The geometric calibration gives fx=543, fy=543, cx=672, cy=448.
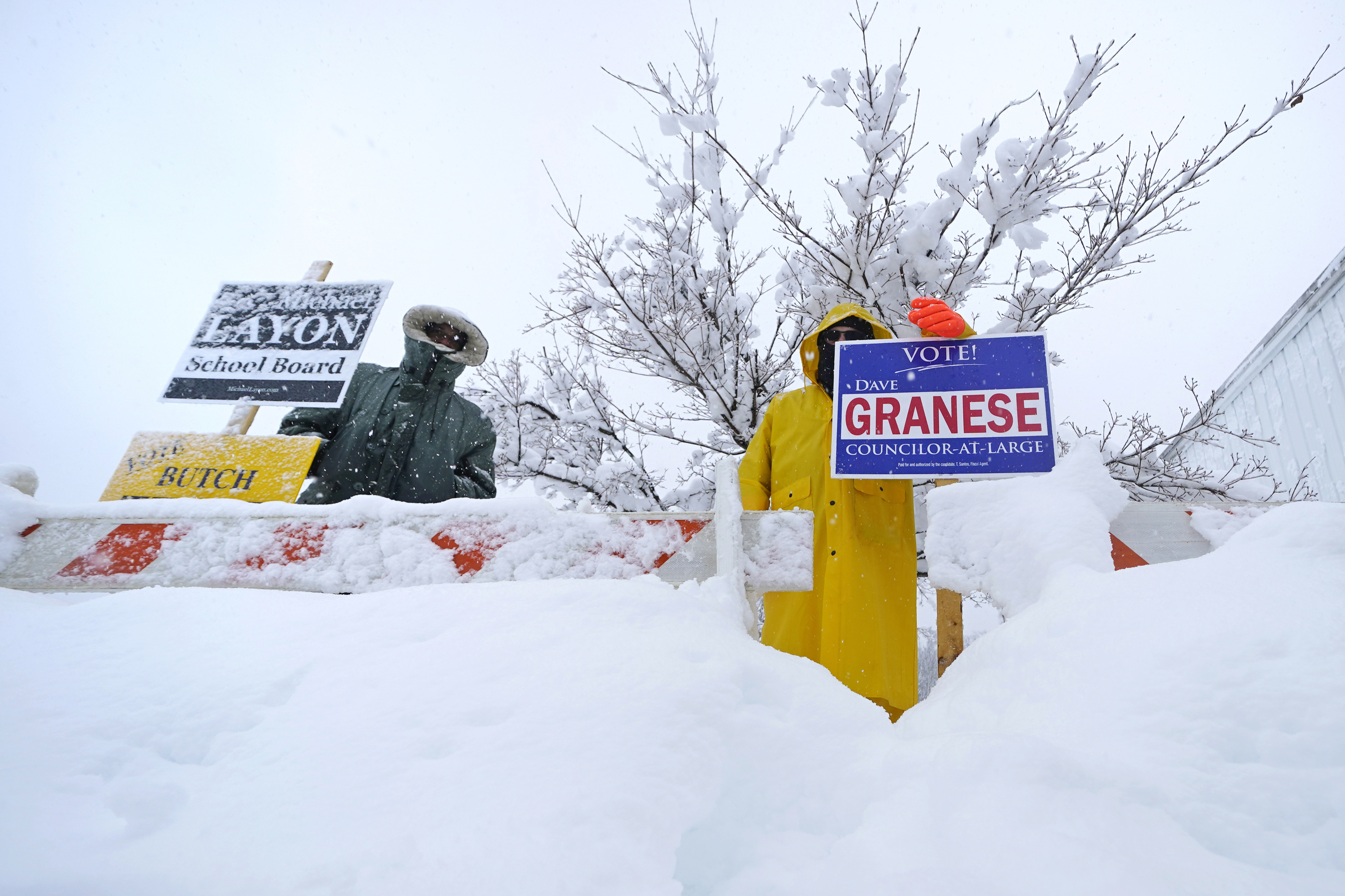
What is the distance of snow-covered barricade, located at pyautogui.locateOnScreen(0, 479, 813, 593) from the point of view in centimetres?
151

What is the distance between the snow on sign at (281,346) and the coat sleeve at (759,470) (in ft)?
6.25

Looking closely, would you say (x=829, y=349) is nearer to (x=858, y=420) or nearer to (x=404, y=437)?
(x=858, y=420)

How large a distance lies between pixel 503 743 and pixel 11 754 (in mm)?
694

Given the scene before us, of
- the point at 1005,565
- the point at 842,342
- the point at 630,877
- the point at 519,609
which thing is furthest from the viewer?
the point at 842,342

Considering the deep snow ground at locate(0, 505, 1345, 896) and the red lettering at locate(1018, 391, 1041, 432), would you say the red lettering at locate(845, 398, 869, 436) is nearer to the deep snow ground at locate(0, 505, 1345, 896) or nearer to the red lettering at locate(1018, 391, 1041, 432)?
the red lettering at locate(1018, 391, 1041, 432)

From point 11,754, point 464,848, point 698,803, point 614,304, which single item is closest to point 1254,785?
point 698,803

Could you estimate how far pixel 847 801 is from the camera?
0.81 m

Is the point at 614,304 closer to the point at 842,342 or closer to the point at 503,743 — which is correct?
the point at 842,342

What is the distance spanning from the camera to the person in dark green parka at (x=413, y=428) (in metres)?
2.76

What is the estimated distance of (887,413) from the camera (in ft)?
6.21

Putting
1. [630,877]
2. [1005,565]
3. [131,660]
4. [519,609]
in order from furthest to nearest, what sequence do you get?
[1005,565] → [519,609] → [131,660] → [630,877]

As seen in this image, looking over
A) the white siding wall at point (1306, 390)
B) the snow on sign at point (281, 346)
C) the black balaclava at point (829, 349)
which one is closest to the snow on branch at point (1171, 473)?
the white siding wall at point (1306, 390)

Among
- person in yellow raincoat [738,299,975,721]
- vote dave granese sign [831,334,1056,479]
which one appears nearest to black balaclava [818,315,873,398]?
person in yellow raincoat [738,299,975,721]

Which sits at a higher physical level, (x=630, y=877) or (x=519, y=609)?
(x=519, y=609)
